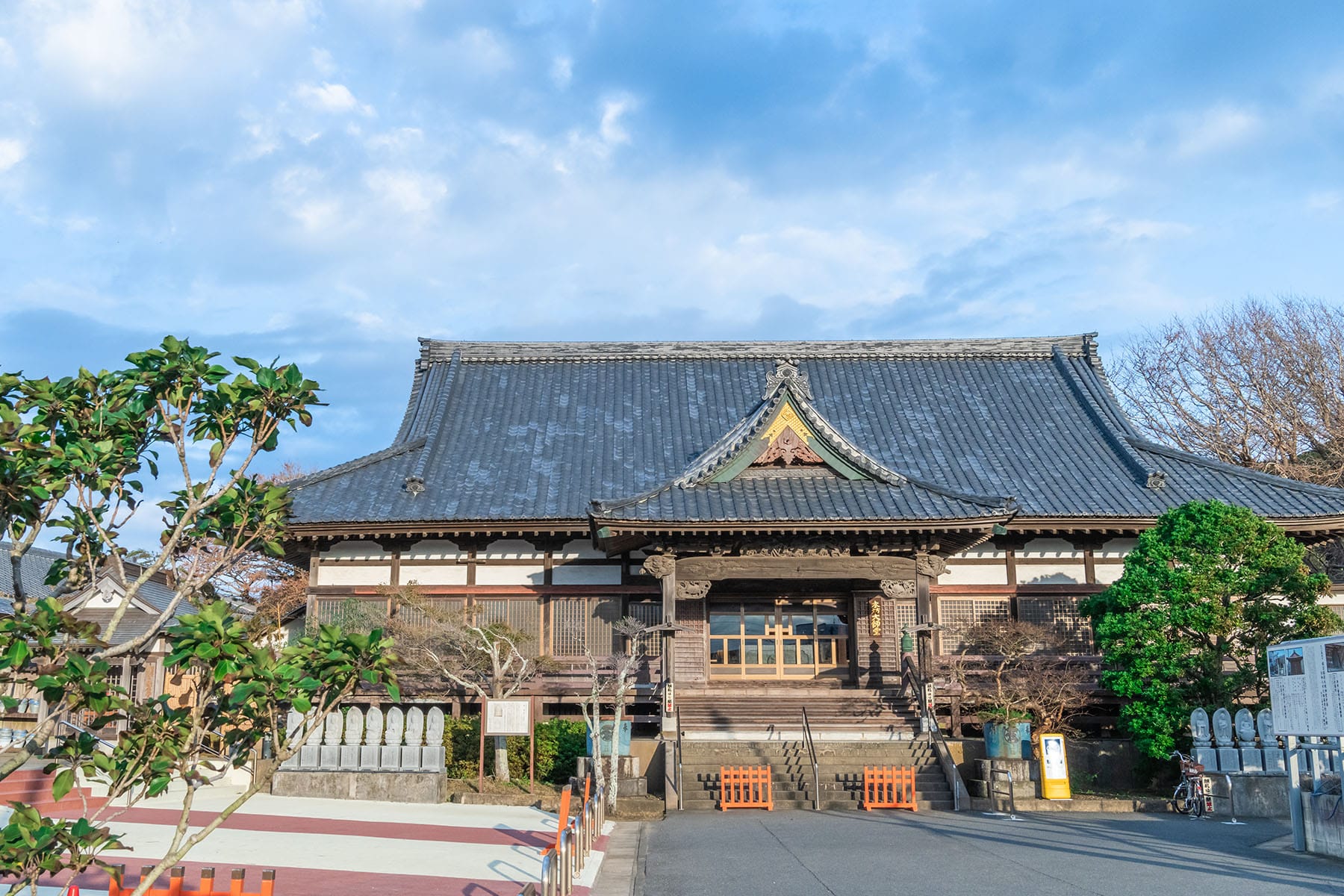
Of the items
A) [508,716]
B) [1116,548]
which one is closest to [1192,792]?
[1116,548]

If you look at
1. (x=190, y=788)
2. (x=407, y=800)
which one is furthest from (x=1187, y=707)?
(x=190, y=788)

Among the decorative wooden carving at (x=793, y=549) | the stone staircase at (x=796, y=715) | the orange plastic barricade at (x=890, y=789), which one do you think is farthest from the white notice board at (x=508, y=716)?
the decorative wooden carving at (x=793, y=549)

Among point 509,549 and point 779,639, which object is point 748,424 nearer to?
point 779,639

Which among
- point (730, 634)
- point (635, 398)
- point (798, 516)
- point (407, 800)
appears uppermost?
point (635, 398)

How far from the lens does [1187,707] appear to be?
18.4 m

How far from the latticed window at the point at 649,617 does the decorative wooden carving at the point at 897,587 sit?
4.76m

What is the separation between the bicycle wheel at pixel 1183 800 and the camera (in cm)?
1688

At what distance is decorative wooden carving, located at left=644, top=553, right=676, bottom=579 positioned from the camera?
2097 cm

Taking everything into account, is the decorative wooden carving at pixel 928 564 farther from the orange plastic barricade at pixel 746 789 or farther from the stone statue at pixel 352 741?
the stone statue at pixel 352 741

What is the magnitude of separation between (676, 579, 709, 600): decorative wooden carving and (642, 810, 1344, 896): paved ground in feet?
17.1

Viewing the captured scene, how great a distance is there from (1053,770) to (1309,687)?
583cm

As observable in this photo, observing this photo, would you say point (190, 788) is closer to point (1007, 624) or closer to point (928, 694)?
point (928, 694)

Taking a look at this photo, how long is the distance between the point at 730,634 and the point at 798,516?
14.7ft

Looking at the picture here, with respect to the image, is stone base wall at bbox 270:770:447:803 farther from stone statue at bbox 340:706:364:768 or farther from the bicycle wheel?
the bicycle wheel
